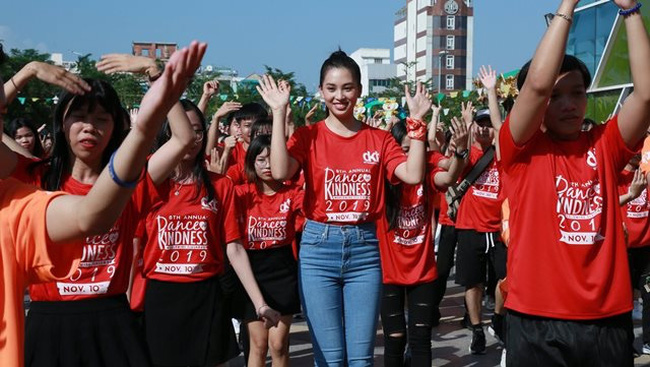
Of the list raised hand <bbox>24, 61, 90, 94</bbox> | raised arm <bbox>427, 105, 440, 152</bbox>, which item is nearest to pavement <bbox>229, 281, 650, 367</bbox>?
raised arm <bbox>427, 105, 440, 152</bbox>

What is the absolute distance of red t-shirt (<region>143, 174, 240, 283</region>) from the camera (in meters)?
4.71

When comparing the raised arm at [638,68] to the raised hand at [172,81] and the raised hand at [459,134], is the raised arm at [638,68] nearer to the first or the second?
the raised hand at [172,81]

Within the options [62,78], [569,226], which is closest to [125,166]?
[62,78]

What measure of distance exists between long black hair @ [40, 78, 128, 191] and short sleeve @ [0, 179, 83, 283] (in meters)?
1.00

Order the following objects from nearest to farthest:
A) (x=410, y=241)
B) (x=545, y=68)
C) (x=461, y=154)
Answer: (x=545, y=68)
(x=461, y=154)
(x=410, y=241)

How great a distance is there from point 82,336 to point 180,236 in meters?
1.50

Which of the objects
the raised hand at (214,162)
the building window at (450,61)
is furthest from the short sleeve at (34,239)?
the building window at (450,61)

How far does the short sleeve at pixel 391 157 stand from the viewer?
479cm

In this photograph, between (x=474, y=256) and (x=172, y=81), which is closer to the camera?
(x=172, y=81)

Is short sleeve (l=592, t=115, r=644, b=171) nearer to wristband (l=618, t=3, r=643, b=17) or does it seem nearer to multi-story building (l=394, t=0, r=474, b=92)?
wristband (l=618, t=3, r=643, b=17)

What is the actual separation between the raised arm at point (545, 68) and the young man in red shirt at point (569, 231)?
0.03m

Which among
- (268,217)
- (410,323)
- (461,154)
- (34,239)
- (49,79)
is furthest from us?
(268,217)

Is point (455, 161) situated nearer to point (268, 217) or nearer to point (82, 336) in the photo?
point (268, 217)

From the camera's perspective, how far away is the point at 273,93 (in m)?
4.74
